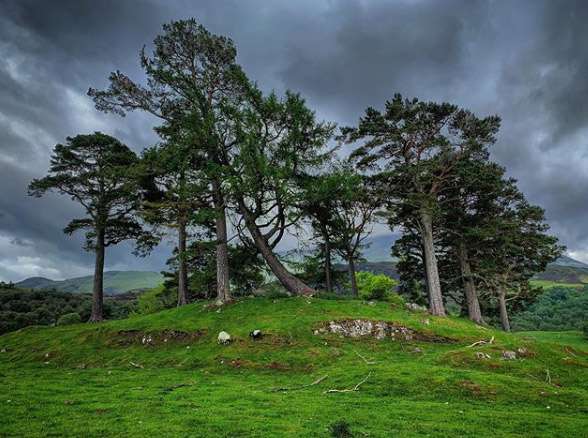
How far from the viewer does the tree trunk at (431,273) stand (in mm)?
27109

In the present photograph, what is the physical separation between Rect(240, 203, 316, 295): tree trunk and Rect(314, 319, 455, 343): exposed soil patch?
719cm

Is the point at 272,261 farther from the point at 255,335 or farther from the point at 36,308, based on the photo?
the point at 36,308

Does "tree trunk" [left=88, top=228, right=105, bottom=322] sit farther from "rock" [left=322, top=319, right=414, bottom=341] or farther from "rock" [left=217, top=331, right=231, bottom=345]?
"rock" [left=322, top=319, right=414, bottom=341]

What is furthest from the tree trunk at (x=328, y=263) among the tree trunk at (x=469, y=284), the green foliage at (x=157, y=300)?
the green foliage at (x=157, y=300)

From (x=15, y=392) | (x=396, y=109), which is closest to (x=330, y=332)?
(x=15, y=392)

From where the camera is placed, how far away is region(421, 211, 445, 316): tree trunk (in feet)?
88.9

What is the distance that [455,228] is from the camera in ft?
109

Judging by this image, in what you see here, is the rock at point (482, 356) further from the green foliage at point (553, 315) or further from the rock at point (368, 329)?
the green foliage at point (553, 315)

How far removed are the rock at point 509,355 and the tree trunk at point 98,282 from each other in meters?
32.4

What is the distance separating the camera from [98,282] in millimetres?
32031

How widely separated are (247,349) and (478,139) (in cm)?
2531

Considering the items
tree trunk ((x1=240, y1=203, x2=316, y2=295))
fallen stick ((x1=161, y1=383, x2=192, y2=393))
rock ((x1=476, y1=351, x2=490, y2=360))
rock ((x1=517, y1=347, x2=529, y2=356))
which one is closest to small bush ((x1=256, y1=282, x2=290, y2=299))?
tree trunk ((x1=240, y1=203, x2=316, y2=295))

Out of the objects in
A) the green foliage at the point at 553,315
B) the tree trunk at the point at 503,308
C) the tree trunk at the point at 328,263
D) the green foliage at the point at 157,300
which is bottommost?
the green foliage at the point at 553,315

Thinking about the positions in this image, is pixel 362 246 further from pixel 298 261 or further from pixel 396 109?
pixel 396 109
